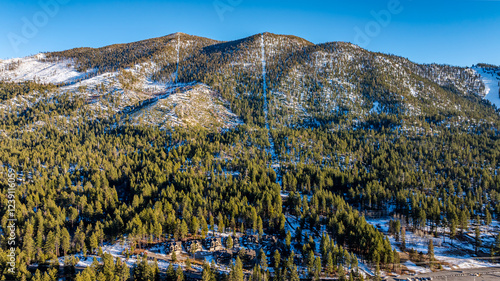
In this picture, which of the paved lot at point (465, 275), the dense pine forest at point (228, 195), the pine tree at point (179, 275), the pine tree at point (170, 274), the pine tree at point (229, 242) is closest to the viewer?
the pine tree at point (179, 275)

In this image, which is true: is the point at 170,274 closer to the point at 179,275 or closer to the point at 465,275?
the point at 179,275

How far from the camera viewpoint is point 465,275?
75438mm

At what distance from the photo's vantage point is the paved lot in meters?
73.5

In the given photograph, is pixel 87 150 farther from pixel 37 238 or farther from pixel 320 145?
pixel 320 145

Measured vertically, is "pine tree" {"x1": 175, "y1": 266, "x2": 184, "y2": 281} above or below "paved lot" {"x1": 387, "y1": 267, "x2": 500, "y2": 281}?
above

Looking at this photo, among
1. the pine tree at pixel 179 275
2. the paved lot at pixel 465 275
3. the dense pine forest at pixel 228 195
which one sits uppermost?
the dense pine forest at pixel 228 195

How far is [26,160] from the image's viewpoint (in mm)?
135625

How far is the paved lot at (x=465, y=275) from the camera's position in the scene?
2894 inches

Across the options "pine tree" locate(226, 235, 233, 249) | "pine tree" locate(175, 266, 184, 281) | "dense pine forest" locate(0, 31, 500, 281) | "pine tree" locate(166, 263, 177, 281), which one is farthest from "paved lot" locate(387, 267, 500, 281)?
"pine tree" locate(166, 263, 177, 281)

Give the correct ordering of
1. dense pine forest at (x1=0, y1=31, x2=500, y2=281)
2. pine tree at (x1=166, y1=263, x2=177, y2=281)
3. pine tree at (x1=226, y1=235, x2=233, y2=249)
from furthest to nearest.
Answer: pine tree at (x1=226, y1=235, x2=233, y2=249), dense pine forest at (x1=0, y1=31, x2=500, y2=281), pine tree at (x1=166, y1=263, x2=177, y2=281)

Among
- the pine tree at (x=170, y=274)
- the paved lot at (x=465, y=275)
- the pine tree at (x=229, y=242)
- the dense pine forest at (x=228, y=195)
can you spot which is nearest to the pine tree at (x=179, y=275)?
the dense pine forest at (x=228, y=195)

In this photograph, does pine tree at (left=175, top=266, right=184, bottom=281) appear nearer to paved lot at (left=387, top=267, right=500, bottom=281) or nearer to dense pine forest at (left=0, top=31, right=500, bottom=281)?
dense pine forest at (left=0, top=31, right=500, bottom=281)

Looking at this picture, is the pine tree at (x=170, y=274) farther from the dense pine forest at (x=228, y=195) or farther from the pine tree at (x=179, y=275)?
the pine tree at (x=179, y=275)

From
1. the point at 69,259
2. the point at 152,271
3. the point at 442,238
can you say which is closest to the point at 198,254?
the point at 152,271
